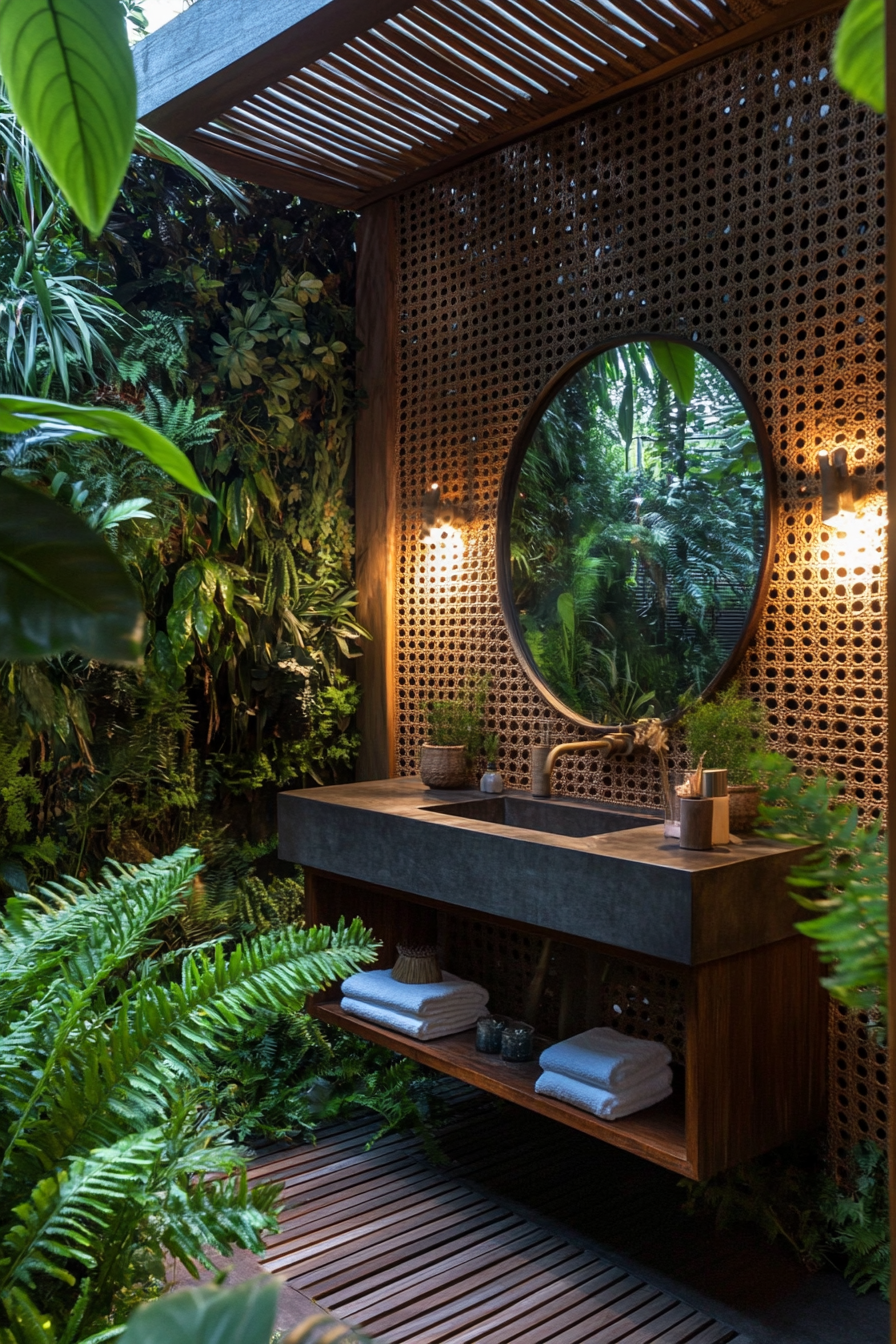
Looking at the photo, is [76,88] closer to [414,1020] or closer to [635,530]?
[635,530]

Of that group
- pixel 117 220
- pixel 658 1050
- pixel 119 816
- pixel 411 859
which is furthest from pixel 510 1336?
pixel 117 220

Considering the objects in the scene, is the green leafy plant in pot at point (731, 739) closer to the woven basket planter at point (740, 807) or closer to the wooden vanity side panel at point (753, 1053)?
the woven basket planter at point (740, 807)

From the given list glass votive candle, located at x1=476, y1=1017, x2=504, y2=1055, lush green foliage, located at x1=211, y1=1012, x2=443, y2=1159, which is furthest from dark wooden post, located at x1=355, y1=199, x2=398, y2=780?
glass votive candle, located at x1=476, y1=1017, x2=504, y2=1055

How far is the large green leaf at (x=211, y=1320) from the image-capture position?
0.88 ft

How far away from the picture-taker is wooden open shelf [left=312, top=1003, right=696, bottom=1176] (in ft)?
7.72

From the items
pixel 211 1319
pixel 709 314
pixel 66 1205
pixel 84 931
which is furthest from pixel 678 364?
pixel 211 1319

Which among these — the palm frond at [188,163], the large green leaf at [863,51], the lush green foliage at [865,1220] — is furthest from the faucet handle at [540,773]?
the large green leaf at [863,51]

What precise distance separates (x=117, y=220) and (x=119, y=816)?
1.87 metres

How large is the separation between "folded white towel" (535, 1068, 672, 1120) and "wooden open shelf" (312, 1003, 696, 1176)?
2 cm

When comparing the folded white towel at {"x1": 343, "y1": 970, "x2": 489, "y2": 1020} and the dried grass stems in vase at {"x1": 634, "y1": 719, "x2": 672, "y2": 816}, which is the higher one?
the dried grass stems in vase at {"x1": 634, "y1": 719, "x2": 672, "y2": 816}

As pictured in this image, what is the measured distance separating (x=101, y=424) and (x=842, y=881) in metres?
0.36

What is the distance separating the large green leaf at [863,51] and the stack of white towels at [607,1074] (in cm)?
235

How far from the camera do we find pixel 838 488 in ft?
8.29

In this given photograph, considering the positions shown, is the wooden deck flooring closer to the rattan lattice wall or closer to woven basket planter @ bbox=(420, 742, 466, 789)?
the rattan lattice wall
